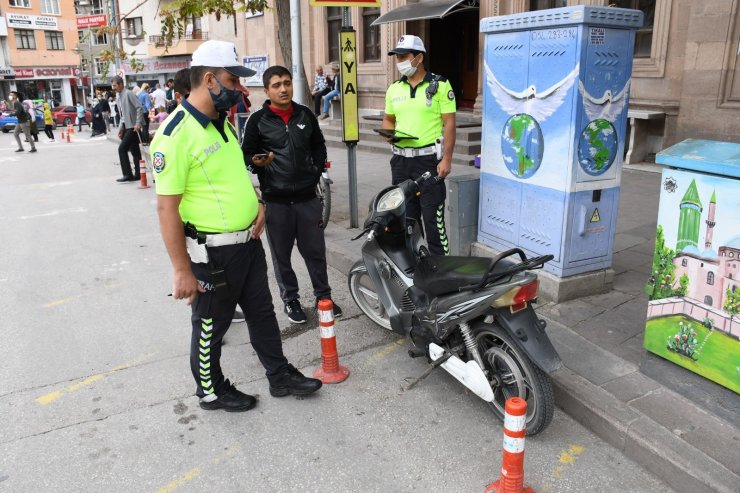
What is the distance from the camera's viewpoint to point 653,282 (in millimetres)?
3465

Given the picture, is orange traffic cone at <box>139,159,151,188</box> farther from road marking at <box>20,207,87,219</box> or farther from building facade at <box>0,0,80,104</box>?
building facade at <box>0,0,80,104</box>

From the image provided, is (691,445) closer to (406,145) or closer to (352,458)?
(352,458)

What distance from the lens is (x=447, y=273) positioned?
351 centimetres

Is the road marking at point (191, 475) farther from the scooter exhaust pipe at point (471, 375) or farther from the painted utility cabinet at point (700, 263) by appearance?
the painted utility cabinet at point (700, 263)

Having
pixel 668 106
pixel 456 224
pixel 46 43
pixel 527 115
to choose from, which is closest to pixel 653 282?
Answer: pixel 527 115

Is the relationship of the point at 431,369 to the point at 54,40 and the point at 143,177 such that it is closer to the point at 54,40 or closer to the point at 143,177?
the point at 143,177

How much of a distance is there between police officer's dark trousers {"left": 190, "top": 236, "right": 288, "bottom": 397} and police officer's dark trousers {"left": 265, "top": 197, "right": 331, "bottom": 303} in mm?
1102

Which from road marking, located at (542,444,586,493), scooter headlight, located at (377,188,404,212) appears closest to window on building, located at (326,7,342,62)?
scooter headlight, located at (377,188,404,212)

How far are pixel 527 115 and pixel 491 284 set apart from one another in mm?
2003

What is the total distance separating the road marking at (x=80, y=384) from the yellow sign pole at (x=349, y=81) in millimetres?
3512

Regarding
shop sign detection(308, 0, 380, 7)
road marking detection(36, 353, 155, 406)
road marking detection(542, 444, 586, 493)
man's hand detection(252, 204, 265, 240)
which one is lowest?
road marking detection(36, 353, 155, 406)

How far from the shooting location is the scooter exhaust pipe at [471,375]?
10.6 ft

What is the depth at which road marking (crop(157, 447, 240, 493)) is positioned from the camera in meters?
2.90

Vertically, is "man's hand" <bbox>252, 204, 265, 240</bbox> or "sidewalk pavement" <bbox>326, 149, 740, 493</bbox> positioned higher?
"man's hand" <bbox>252, 204, 265, 240</bbox>
